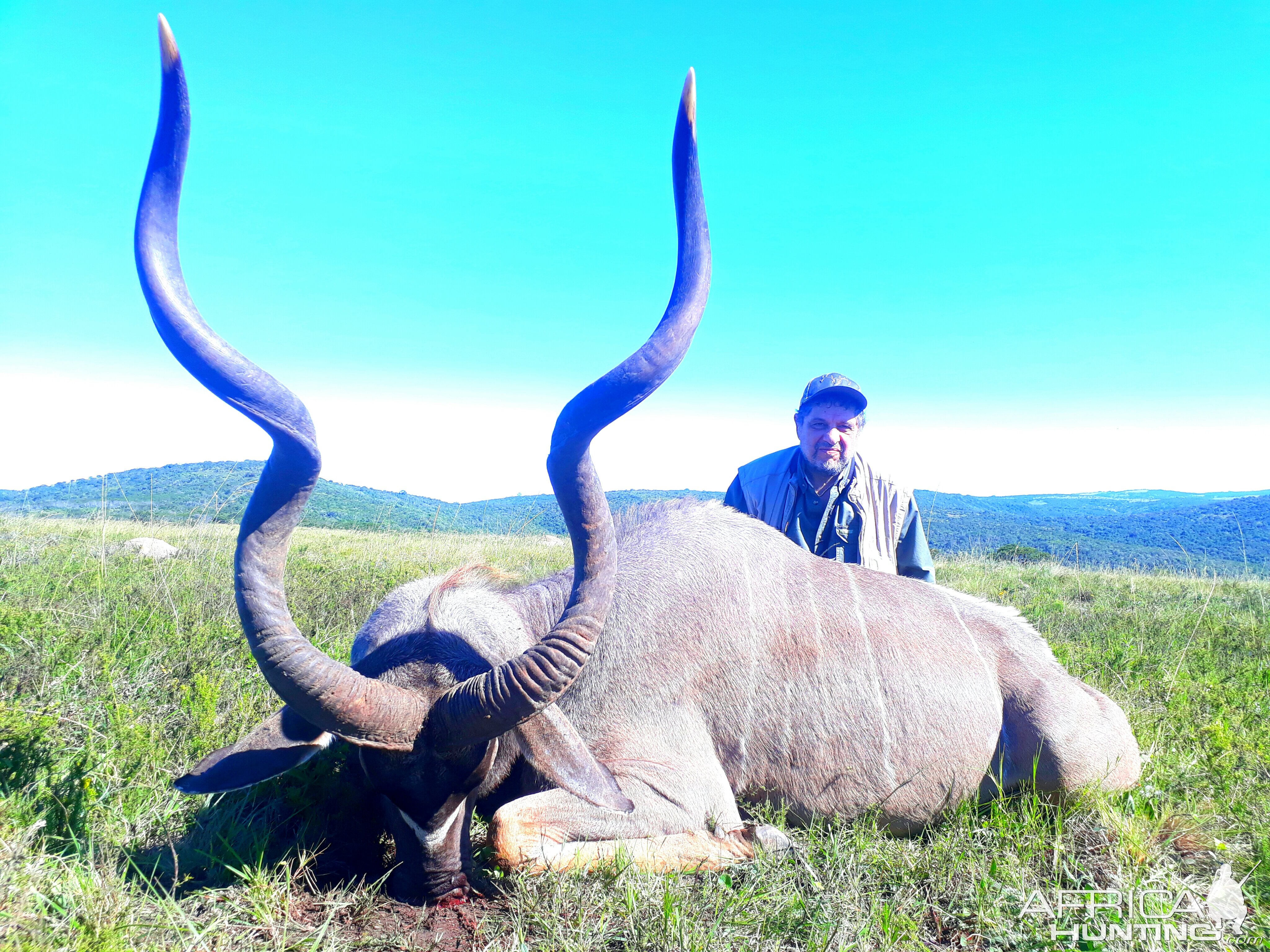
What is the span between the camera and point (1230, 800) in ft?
13.1

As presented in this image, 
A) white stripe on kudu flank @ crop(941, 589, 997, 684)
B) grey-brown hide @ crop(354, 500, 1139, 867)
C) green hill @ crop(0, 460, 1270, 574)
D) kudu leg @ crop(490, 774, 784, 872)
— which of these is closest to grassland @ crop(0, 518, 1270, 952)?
kudu leg @ crop(490, 774, 784, 872)

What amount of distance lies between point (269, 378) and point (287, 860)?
203cm

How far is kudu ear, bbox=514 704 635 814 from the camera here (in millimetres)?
3174

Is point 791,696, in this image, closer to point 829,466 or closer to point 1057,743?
point 1057,743

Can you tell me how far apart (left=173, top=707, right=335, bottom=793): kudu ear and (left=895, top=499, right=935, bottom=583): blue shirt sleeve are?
15.7ft

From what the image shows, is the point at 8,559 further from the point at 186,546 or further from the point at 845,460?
the point at 845,460

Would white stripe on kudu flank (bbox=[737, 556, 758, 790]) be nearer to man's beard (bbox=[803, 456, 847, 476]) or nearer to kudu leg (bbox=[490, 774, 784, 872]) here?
kudu leg (bbox=[490, 774, 784, 872])

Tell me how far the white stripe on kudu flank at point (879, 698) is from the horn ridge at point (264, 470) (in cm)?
245

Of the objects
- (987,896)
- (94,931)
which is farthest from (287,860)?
(987,896)

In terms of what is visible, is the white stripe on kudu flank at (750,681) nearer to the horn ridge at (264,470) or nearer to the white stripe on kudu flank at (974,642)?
the white stripe on kudu flank at (974,642)

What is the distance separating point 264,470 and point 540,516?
643 centimetres

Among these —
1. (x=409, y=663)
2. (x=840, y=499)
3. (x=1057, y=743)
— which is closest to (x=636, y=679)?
(x=409, y=663)

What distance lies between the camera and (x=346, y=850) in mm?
3301

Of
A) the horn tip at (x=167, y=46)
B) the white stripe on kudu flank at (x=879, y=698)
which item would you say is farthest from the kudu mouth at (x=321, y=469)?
the white stripe on kudu flank at (x=879, y=698)
